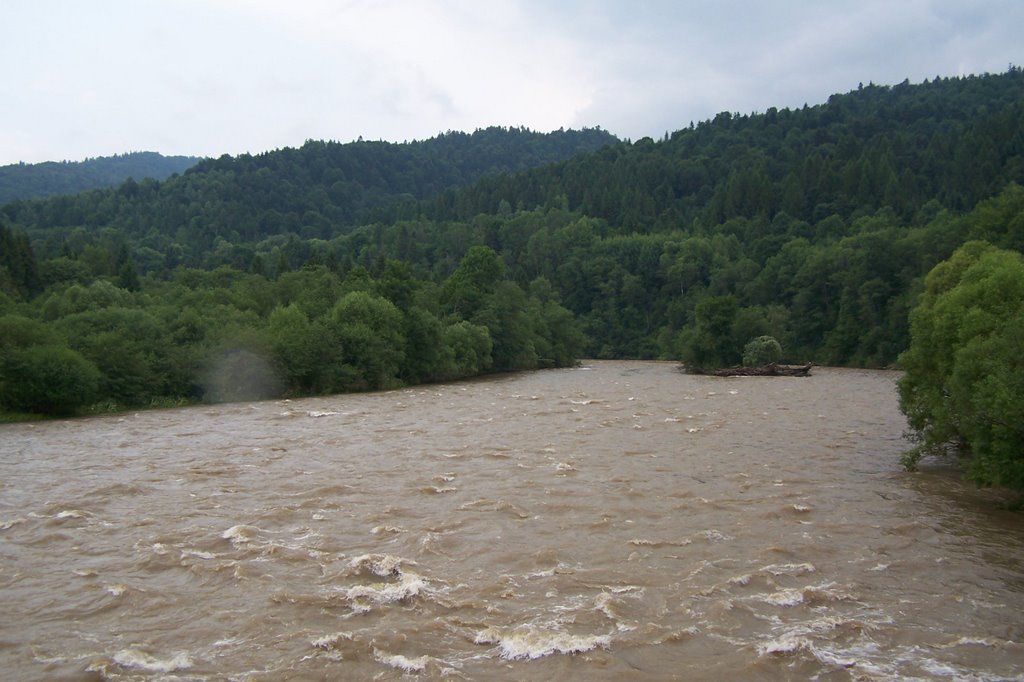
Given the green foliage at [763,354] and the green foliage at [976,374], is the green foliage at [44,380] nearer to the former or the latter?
the green foliage at [976,374]

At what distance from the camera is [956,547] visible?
19.2m

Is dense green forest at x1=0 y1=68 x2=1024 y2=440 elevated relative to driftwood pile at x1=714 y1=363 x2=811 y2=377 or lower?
elevated

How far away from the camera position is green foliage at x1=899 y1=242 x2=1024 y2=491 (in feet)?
68.7

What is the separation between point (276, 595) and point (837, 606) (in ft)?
36.2

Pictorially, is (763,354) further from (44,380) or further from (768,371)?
(44,380)

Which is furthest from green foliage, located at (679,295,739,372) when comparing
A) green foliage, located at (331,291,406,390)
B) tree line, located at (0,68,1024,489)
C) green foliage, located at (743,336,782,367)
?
green foliage, located at (331,291,406,390)

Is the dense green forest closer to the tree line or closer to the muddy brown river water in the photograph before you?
the tree line

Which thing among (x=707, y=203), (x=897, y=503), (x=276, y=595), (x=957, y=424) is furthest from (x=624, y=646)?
(x=707, y=203)

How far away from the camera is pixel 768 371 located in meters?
79.6

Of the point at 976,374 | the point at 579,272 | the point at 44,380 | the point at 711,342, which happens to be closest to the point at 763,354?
the point at 711,342

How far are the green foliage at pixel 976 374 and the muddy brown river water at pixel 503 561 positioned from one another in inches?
69.6

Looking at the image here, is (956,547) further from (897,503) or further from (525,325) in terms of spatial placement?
(525,325)

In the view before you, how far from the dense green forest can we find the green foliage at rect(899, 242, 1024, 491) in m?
43.0

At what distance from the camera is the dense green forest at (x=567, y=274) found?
5891 centimetres
